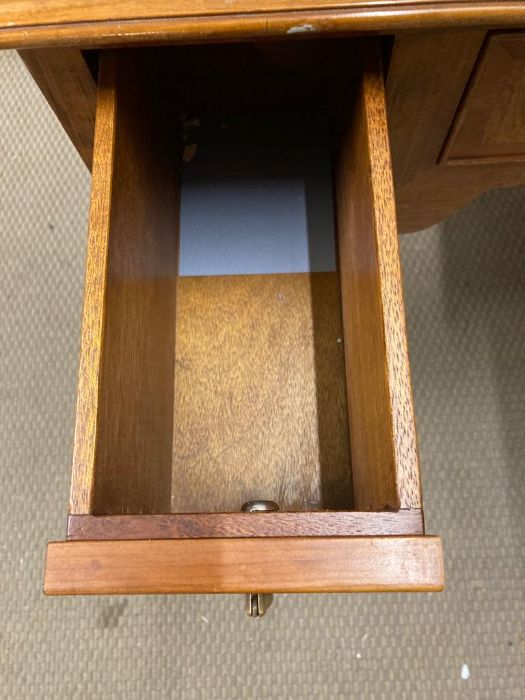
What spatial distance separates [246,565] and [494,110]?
42 centimetres

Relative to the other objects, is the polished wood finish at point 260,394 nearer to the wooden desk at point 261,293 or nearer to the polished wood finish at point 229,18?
the wooden desk at point 261,293

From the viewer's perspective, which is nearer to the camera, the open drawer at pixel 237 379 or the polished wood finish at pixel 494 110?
the open drawer at pixel 237 379

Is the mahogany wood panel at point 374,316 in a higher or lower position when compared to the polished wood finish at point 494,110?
lower

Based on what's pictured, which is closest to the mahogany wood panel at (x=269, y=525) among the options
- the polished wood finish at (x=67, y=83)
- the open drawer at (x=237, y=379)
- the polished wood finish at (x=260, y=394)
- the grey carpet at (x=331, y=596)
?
the open drawer at (x=237, y=379)

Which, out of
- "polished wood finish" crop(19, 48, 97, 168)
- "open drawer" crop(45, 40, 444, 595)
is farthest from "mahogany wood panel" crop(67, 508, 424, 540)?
"polished wood finish" crop(19, 48, 97, 168)

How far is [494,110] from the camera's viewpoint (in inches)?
21.8

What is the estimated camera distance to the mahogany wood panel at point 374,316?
40 cm

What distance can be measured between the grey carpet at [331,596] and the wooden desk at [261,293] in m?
0.20

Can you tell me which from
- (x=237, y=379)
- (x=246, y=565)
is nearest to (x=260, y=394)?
(x=237, y=379)

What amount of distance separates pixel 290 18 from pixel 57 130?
800 mm

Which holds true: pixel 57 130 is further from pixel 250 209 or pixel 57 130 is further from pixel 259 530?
pixel 259 530

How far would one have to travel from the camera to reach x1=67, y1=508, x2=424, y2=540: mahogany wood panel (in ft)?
1.24

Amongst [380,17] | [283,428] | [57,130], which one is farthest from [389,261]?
[57,130]

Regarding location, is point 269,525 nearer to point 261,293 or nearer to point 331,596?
point 261,293
